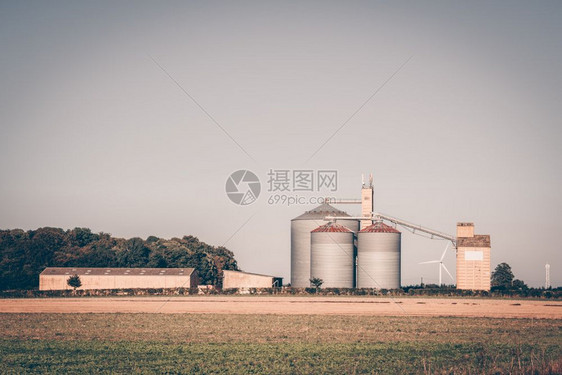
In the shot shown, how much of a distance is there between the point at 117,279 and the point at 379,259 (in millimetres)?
41660

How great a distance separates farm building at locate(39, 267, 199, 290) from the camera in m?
110

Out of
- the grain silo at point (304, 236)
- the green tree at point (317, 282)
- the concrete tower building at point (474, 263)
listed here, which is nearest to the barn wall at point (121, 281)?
the grain silo at point (304, 236)

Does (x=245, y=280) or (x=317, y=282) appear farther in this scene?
(x=245, y=280)

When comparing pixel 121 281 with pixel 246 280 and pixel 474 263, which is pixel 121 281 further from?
pixel 474 263

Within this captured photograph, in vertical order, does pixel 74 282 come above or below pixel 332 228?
below

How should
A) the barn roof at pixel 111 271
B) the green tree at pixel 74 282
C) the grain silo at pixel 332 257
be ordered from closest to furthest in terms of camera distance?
the grain silo at pixel 332 257, the green tree at pixel 74 282, the barn roof at pixel 111 271

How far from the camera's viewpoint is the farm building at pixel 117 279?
110000 millimetres

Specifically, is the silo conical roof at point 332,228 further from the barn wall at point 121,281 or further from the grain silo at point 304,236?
the barn wall at point 121,281

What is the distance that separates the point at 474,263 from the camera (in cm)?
10062

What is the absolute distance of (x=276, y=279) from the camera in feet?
372

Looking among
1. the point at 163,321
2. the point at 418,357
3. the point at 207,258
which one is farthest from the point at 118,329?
the point at 207,258

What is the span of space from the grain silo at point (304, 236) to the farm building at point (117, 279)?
694 inches

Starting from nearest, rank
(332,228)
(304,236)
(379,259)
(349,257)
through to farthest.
Result: 1. (379,259)
2. (349,257)
3. (332,228)
4. (304,236)

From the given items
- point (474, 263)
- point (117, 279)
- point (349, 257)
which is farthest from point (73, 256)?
point (474, 263)
